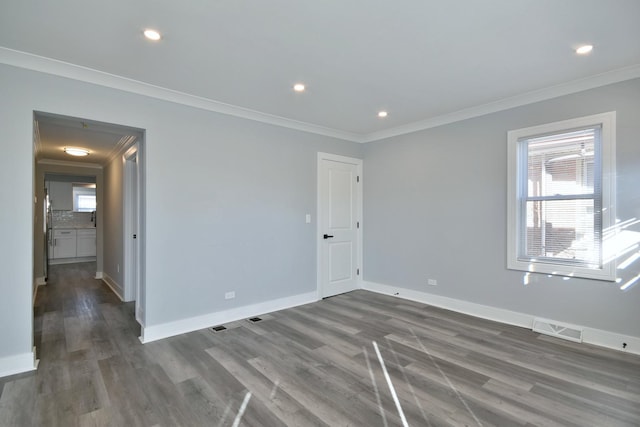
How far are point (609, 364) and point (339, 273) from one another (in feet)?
11.1

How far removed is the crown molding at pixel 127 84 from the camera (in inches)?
106

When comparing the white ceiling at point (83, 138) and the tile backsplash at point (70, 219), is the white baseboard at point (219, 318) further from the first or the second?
the tile backsplash at point (70, 219)

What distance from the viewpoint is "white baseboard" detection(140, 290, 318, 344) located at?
339cm

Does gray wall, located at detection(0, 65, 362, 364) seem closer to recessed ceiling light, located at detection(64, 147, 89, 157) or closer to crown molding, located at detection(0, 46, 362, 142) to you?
crown molding, located at detection(0, 46, 362, 142)

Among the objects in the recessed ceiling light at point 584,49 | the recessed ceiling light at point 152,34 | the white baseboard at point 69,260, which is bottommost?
the white baseboard at point 69,260

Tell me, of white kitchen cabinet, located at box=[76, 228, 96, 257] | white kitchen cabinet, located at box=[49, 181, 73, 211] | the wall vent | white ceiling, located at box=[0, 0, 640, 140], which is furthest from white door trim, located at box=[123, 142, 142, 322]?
white kitchen cabinet, located at box=[49, 181, 73, 211]

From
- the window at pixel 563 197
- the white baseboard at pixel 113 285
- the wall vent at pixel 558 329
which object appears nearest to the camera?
the window at pixel 563 197

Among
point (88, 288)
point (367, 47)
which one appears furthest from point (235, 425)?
point (88, 288)

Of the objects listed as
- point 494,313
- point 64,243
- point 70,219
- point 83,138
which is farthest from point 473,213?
point 70,219

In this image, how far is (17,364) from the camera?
266cm

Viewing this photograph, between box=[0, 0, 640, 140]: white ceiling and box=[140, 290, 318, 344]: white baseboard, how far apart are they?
102 inches

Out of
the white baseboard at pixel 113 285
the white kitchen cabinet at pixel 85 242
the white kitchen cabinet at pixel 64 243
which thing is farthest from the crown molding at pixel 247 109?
the white kitchen cabinet at pixel 64 243

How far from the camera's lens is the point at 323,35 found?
2.39 m

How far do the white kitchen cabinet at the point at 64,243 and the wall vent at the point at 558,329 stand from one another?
11268mm
